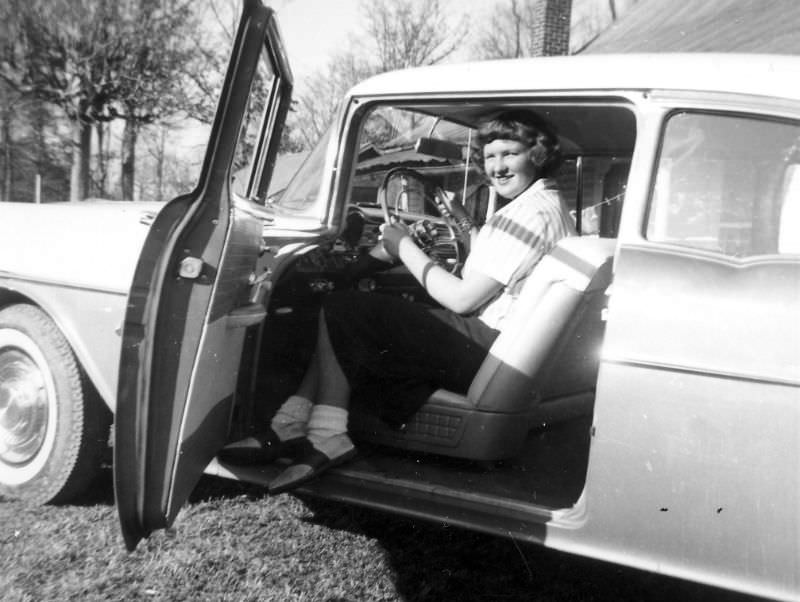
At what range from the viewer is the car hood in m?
2.78

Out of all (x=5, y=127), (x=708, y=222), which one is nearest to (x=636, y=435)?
(x=708, y=222)

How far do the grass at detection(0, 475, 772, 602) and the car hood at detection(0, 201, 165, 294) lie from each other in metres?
0.92

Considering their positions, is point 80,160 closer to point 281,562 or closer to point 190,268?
point 281,562

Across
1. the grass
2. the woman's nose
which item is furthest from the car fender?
the woman's nose

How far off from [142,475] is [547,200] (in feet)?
5.22

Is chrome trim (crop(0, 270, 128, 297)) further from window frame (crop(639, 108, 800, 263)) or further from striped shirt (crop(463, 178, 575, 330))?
window frame (crop(639, 108, 800, 263))

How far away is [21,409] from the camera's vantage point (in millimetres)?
3059

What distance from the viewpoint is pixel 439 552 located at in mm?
3037

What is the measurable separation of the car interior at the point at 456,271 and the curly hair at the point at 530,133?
90 mm

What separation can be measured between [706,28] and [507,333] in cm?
1218

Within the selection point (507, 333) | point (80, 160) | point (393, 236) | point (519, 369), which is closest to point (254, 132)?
point (393, 236)

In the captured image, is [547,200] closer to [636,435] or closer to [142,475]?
[636,435]

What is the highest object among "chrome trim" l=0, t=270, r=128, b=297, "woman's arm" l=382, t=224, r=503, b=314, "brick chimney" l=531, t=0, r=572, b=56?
"brick chimney" l=531, t=0, r=572, b=56

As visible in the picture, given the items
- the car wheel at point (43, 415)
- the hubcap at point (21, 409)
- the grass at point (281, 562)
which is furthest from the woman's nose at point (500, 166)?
the hubcap at point (21, 409)
